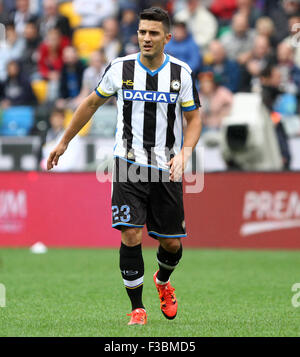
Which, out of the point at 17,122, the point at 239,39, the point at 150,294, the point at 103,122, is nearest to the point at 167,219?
the point at 150,294

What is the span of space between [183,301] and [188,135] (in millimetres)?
→ 1818

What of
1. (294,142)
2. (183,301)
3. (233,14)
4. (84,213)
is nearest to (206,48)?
(233,14)

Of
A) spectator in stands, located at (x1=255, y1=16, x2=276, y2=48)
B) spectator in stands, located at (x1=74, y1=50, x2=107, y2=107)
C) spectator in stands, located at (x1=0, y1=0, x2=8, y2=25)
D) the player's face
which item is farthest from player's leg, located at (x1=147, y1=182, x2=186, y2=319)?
spectator in stands, located at (x1=0, y1=0, x2=8, y2=25)

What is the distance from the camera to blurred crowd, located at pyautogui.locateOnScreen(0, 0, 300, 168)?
1380 centimetres

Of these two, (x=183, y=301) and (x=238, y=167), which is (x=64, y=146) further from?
(x=238, y=167)

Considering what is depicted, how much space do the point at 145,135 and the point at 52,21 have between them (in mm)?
10593

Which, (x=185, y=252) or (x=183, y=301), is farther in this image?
(x=185, y=252)

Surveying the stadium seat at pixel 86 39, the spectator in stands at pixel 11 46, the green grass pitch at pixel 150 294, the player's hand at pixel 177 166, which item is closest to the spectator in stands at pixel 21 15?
the spectator in stands at pixel 11 46

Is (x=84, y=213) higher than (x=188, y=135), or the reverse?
(x=188, y=135)

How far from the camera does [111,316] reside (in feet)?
21.7

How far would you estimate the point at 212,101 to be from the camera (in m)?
13.8

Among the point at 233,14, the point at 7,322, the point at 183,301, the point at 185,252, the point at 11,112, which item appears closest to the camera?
the point at 7,322

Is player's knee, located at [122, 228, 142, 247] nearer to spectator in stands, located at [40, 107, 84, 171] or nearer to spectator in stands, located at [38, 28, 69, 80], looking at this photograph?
spectator in stands, located at [40, 107, 84, 171]

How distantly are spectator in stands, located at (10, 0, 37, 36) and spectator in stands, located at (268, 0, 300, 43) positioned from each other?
474 centimetres
